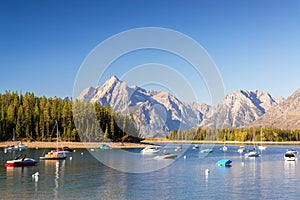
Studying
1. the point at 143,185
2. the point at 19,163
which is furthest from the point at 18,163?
the point at 143,185

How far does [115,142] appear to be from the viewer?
195875 millimetres

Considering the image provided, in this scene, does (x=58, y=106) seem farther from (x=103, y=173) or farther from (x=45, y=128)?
Result: (x=103, y=173)

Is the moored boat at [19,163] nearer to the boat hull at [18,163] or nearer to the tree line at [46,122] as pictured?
the boat hull at [18,163]

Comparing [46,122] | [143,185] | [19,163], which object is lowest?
[143,185]

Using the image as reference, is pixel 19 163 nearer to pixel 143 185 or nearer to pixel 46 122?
pixel 143 185

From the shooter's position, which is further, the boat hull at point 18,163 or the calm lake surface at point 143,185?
the boat hull at point 18,163

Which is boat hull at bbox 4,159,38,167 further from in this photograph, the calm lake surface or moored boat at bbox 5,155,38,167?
the calm lake surface

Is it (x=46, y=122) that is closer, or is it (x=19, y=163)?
(x=19, y=163)

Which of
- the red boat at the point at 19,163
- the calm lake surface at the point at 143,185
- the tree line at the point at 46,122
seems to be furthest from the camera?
the tree line at the point at 46,122

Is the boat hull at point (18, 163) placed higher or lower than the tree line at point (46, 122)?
lower

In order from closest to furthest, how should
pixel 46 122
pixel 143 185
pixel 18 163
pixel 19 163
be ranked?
1. pixel 143 185
2. pixel 18 163
3. pixel 19 163
4. pixel 46 122

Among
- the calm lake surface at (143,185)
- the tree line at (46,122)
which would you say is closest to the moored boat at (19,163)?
the calm lake surface at (143,185)

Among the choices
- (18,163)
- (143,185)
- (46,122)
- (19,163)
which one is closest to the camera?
(143,185)

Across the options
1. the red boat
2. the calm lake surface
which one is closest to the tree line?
the red boat
